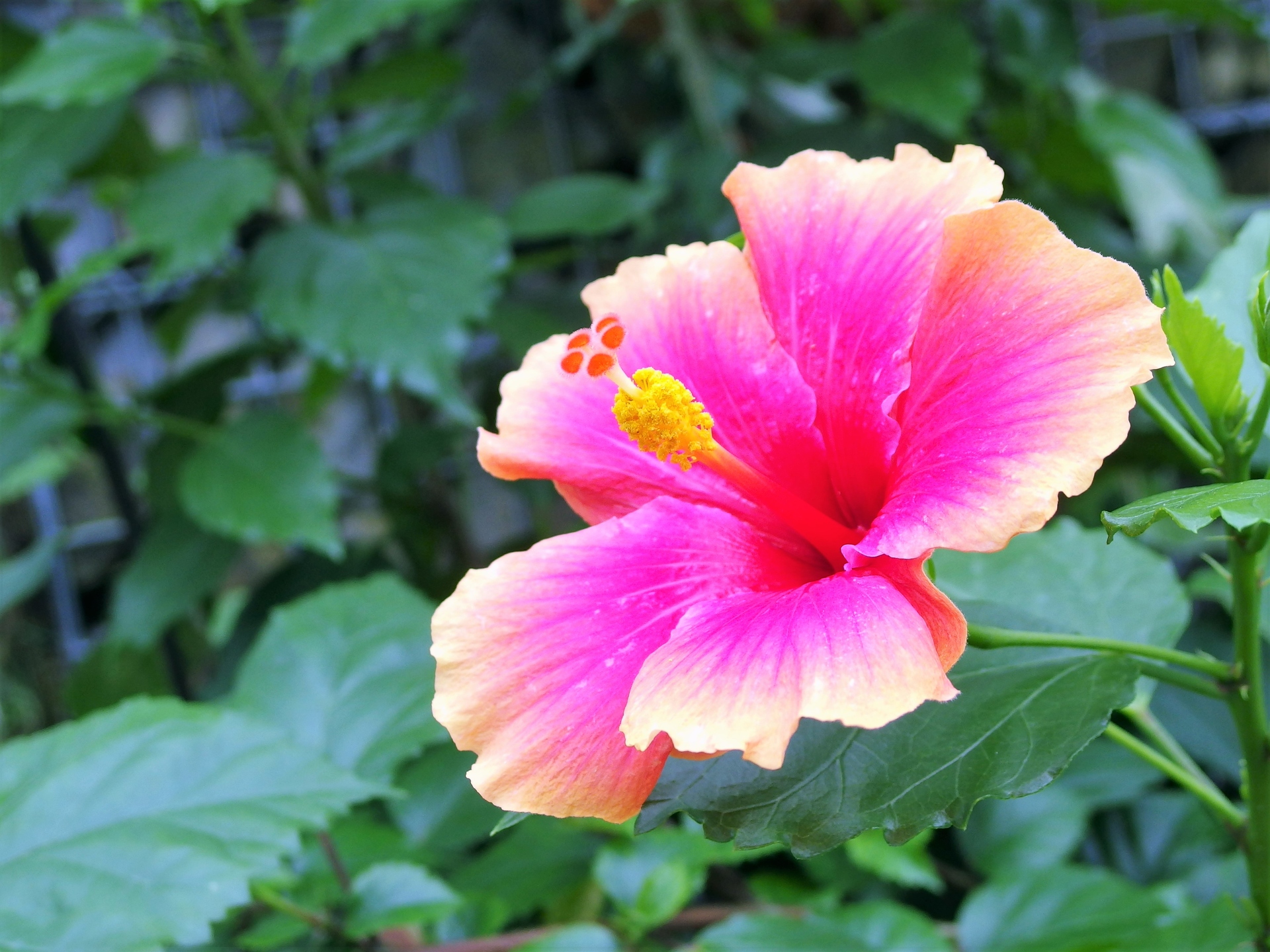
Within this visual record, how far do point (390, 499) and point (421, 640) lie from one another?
751 millimetres

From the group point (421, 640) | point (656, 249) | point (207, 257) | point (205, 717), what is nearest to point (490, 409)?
point (656, 249)

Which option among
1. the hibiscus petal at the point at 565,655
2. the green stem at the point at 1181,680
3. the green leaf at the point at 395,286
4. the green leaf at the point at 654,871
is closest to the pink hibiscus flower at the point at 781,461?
the hibiscus petal at the point at 565,655

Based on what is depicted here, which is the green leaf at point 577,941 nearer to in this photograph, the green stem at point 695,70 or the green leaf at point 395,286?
the green leaf at point 395,286

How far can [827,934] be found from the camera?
A: 0.77 meters

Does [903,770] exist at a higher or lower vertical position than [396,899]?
higher

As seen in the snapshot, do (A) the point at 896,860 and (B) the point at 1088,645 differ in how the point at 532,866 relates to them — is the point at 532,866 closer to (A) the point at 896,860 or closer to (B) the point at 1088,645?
(A) the point at 896,860

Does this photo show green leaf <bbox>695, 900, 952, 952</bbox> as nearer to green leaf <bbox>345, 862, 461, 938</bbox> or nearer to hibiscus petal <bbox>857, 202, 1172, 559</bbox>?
green leaf <bbox>345, 862, 461, 938</bbox>

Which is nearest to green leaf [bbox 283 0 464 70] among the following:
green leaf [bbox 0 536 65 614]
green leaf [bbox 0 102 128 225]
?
green leaf [bbox 0 102 128 225]

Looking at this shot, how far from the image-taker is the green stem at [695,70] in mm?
1762

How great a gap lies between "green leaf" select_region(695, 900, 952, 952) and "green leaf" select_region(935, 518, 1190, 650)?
0.27m

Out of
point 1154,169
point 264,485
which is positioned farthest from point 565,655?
point 1154,169

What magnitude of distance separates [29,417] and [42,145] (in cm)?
33

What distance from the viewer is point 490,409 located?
1.86 metres

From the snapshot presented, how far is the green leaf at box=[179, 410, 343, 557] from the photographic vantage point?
47.2 inches
